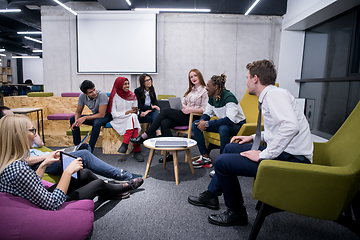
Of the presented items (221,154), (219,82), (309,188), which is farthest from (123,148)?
(309,188)

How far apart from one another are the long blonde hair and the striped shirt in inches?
93.9

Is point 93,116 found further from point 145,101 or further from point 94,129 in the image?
point 145,101

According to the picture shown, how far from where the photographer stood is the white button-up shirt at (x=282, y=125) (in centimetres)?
128

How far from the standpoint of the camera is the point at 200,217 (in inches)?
68.5

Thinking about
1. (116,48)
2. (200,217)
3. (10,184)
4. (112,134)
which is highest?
(116,48)

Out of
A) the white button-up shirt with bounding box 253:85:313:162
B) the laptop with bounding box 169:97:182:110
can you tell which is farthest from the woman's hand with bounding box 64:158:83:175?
the laptop with bounding box 169:97:182:110

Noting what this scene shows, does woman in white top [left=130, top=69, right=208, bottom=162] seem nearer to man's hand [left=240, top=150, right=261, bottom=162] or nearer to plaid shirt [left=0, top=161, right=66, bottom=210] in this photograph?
man's hand [left=240, top=150, right=261, bottom=162]

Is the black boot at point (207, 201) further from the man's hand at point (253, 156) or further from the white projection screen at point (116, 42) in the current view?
the white projection screen at point (116, 42)

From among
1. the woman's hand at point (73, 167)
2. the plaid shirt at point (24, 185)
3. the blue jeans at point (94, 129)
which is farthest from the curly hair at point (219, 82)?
the plaid shirt at point (24, 185)

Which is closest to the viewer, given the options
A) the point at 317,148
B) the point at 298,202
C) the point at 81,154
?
the point at 298,202

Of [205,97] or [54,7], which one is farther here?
[54,7]

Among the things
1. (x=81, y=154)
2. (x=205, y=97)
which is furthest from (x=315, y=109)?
(x=81, y=154)

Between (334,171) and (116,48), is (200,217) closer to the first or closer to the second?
(334,171)

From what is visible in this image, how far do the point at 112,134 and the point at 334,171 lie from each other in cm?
292
